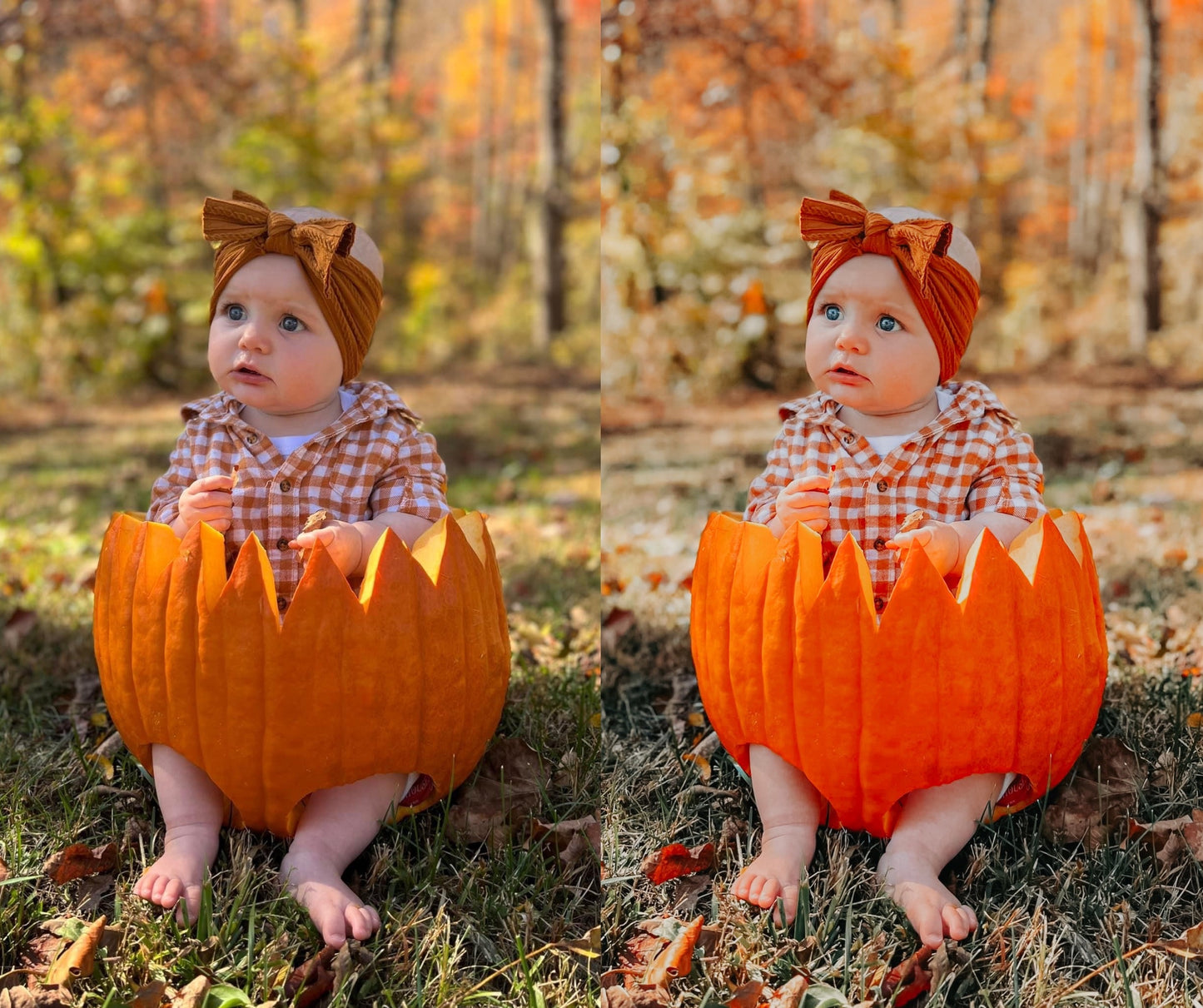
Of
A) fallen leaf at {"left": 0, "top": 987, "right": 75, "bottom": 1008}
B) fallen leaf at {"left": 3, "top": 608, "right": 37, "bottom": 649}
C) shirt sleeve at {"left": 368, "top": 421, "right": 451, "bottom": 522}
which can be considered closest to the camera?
fallen leaf at {"left": 0, "top": 987, "right": 75, "bottom": 1008}

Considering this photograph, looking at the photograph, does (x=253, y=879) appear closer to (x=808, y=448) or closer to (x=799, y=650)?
(x=799, y=650)

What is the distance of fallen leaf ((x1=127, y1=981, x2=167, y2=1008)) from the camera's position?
1673mm

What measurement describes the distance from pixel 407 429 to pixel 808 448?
90 cm

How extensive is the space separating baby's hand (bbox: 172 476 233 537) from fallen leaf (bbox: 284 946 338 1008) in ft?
2.90

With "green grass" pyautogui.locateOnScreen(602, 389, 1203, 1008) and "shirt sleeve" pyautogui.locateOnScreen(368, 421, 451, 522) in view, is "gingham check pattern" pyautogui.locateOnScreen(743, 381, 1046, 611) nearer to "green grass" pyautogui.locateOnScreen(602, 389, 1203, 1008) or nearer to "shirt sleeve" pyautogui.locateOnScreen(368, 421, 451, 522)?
"green grass" pyautogui.locateOnScreen(602, 389, 1203, 1008)

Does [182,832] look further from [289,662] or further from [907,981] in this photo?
[907,981]

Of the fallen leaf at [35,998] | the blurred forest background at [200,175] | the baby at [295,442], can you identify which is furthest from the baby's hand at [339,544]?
the blurred forest background at [200,175]

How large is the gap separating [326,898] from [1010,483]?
1.58 metres

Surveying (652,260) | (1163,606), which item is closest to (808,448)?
(1163,606)

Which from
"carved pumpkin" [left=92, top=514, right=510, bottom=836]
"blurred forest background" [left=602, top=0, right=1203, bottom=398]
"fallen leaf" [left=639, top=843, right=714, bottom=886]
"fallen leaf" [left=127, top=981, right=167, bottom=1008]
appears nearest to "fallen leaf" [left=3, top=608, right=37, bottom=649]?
"carved pumpkin" [left=92, top=514, right=510, bottom=836]

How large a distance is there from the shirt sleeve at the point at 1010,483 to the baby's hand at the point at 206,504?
157 centimetres

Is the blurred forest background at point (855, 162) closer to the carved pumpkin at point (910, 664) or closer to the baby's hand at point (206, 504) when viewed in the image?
the baby's hand at point (206, 504)

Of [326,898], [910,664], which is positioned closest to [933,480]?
[910,664]

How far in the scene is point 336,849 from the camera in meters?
2.01
